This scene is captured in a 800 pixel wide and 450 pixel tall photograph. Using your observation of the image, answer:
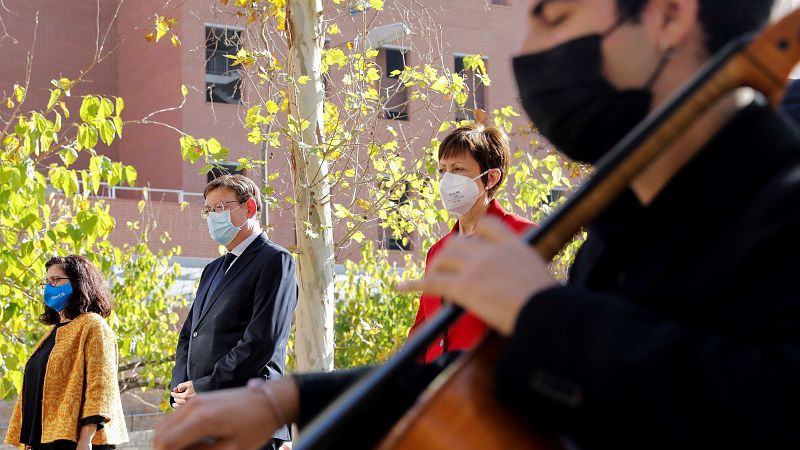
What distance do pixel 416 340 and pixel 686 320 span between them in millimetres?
328

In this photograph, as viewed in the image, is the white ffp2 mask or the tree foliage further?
the tree foliage

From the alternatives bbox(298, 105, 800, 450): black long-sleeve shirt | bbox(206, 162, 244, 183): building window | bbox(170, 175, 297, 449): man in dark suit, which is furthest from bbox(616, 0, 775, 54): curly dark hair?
bbox(206, 162, 244, 183): building window

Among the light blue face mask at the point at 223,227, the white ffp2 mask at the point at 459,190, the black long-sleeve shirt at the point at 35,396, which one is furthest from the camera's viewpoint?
the black long-sleeve shirt at the point at 35,396

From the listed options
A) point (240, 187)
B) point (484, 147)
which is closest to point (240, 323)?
point (240, 187)

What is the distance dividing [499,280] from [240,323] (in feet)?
15.5

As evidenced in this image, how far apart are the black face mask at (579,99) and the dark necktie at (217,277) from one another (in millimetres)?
4619

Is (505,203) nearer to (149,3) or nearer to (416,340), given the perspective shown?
(416,340)

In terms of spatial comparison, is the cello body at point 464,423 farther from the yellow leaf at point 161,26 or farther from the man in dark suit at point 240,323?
the yellow leaf at point 161,26

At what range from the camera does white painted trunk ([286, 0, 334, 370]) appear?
8477 millimetres

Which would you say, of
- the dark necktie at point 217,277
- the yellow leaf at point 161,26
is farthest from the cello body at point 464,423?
the yellow leaf at point 161,26

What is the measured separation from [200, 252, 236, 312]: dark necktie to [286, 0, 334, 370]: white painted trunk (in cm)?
202

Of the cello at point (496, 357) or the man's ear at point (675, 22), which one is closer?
the cello at point (496, 357)

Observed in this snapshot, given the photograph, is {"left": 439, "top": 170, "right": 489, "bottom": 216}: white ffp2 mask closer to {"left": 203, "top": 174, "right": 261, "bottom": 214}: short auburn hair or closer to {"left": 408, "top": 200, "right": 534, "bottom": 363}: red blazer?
{"left": 408, "top": 200, "right": 534, "bottom": 363}: red blazer

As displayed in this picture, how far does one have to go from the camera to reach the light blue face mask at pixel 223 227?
22.0 feet
